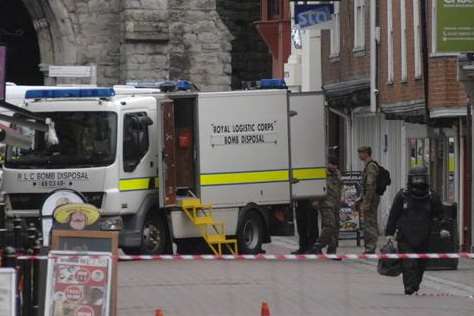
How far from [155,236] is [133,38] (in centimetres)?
1752

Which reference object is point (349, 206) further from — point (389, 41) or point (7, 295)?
point (7, 295)

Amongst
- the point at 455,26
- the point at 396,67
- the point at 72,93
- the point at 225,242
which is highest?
the point at 455,26

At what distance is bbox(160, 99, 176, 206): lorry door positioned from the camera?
25406mm

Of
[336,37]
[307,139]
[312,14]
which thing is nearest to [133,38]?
[336,37]

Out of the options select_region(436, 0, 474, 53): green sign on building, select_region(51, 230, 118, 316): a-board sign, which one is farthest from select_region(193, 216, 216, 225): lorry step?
select_region(51, 230, 118, 316): a-board sign

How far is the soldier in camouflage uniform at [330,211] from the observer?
26.4 metres

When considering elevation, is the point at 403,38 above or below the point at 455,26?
above

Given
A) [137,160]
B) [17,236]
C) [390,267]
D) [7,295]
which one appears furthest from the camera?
[137,160]

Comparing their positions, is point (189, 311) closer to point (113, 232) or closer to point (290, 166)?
point (113, 232)

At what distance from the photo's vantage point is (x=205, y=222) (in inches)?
1016

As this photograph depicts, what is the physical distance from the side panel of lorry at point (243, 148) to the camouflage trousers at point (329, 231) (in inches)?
30.3

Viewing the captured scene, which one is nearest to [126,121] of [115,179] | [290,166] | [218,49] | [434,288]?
[115,179]

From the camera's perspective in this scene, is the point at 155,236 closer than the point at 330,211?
Yes

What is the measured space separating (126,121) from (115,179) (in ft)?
2.85
